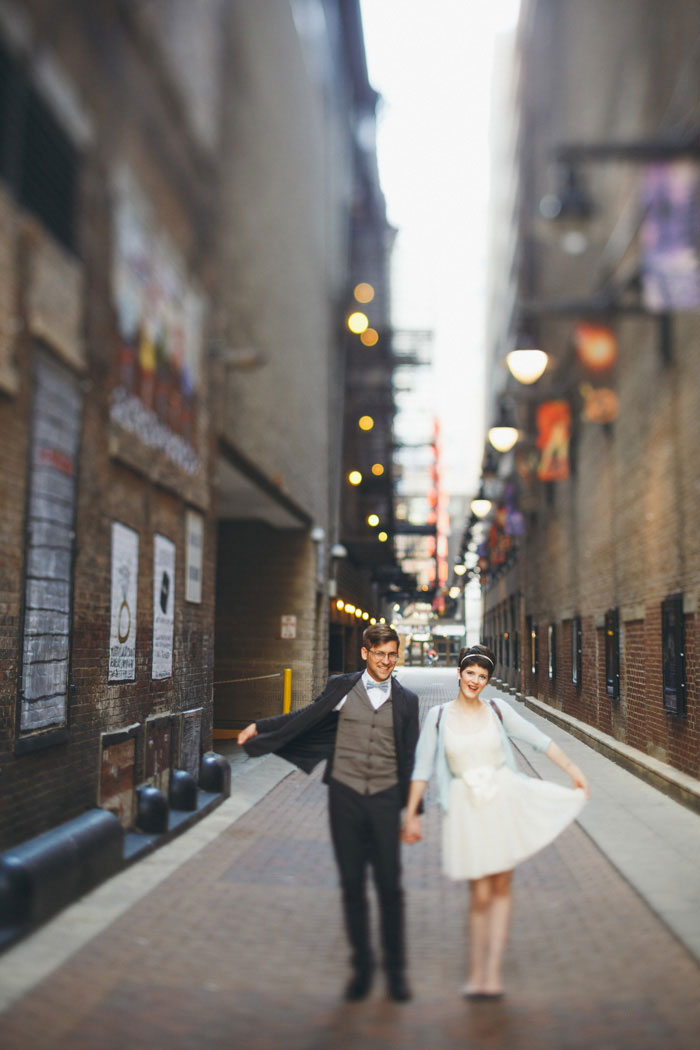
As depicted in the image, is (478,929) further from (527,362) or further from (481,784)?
(527,362)

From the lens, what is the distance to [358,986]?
4883 mm

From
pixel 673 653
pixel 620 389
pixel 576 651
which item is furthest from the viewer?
pixel 576 651

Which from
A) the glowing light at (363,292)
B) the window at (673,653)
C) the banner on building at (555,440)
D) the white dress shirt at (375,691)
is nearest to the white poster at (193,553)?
the window at (673,653)

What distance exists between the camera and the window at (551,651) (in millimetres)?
26422

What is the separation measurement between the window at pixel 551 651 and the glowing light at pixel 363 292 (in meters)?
13.9

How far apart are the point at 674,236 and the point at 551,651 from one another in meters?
17.3

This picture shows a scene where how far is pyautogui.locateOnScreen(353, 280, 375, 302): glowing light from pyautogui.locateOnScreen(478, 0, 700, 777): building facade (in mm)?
6689

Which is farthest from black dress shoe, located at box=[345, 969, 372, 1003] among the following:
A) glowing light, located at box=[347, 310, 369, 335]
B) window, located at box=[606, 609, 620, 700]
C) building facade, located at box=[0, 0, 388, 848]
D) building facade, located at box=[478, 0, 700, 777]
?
glowing light, located at box=[347, 310, 369, 335]

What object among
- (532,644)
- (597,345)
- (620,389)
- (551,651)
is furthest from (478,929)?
(532,644)

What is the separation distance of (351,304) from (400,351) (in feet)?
16.3

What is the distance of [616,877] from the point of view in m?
7.91

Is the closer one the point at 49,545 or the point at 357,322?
the point at 49,545

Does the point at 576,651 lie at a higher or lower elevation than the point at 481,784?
higher

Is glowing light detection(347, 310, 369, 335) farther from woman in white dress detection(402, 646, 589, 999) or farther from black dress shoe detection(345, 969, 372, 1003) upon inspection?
black dress shoe detection(345, 969, 372, 1003)
